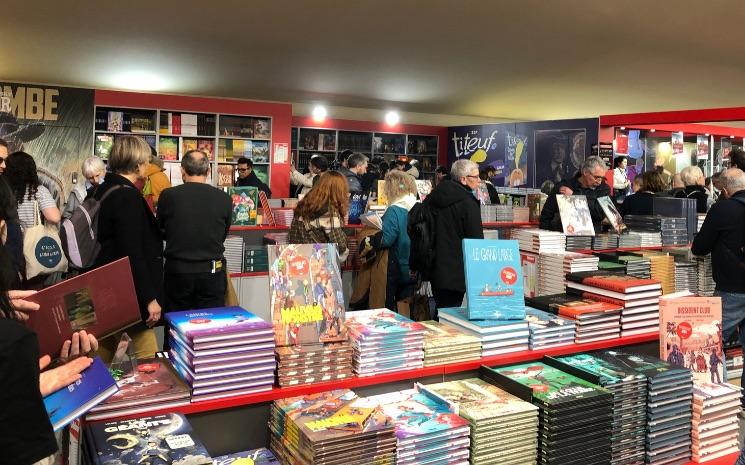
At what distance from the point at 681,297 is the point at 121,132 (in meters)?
9.03

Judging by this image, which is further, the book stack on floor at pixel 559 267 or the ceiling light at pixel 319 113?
the ceiling light at pixel 319 113

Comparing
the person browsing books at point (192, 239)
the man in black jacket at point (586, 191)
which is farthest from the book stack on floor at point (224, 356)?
the man in black jacket at point (586, 191)

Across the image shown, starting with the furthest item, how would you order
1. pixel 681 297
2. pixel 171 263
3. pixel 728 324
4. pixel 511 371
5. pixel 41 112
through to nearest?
pixel 41 112
pixel 728 324
pixel 171 263
pixel 681 297
pixel 511 371

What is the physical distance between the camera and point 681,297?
2.52 metres

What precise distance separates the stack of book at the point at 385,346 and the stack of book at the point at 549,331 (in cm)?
52

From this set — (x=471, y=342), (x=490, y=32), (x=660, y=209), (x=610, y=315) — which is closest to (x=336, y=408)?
(x=471, y=342)

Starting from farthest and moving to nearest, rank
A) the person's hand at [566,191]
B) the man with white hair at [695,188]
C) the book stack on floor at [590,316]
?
1. the man with white hair at [695,188]
2. the person's hand at [566,191]
3. the book stack on floor at [590,316]

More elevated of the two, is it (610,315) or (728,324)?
(610,315)

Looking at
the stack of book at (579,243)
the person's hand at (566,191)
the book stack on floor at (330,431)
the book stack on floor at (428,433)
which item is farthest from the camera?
the person's hand at (566,191)

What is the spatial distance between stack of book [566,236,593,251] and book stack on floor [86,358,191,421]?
11.4 ft

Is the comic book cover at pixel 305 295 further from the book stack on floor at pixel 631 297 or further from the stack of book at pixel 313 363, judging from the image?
the book stack on floor at pixel 631 297

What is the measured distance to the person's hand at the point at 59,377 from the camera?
1.25m

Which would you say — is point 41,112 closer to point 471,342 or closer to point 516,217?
point 516,217

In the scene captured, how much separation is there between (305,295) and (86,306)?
69 centimetres
